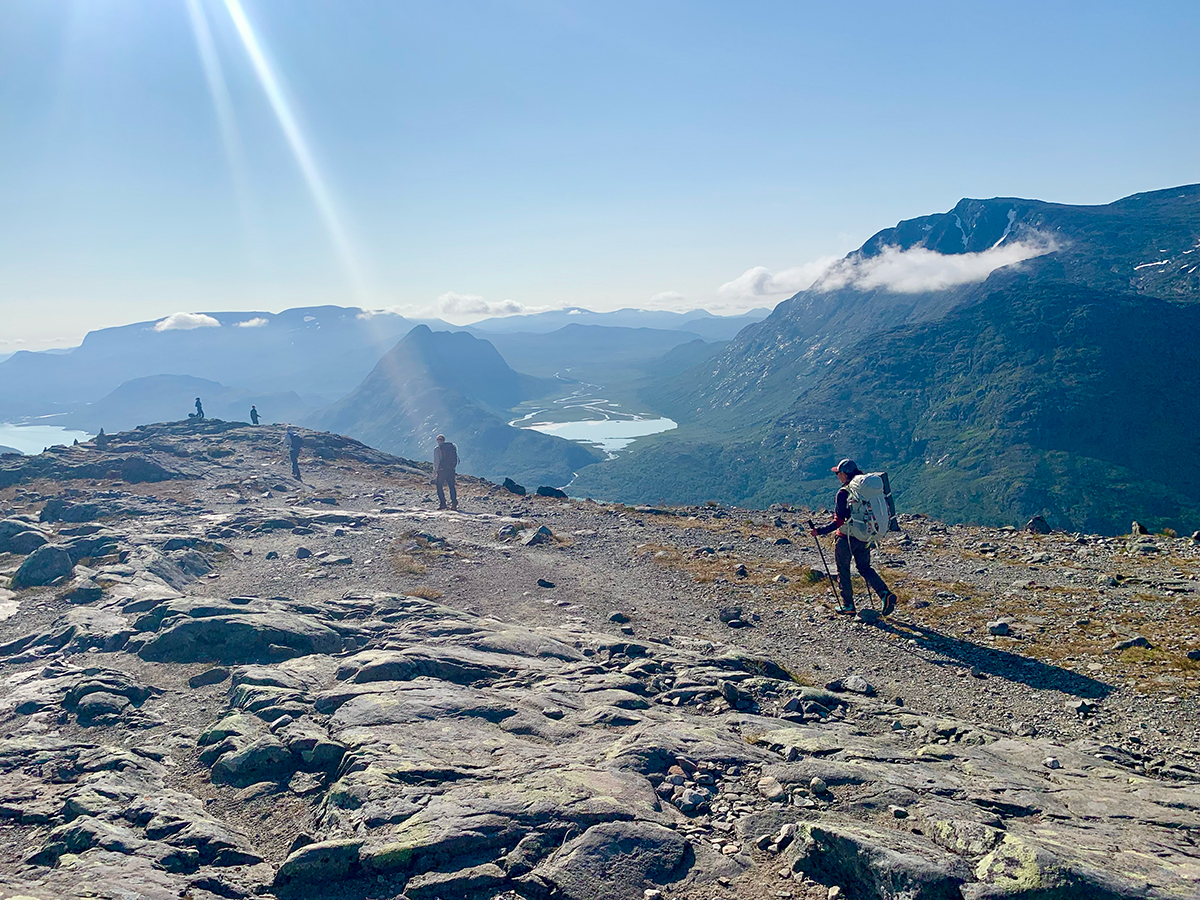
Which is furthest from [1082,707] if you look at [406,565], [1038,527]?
[406,565]

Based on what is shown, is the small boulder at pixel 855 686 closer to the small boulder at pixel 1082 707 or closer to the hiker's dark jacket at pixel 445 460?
the small boulder at pixel 1082 707

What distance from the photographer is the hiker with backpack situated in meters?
16.8

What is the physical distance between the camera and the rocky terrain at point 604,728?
7.52 m

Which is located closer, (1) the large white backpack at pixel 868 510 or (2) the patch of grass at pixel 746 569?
(1) the large white backpack at pixel 868 510

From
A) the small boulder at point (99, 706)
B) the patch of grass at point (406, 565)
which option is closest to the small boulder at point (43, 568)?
the patch of grass at point (406, 565)

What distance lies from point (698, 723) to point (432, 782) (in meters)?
4.53

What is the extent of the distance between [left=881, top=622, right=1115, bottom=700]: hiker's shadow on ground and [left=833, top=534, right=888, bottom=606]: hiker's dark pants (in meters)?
1.12

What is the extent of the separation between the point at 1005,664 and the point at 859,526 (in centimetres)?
432

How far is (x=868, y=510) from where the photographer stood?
1695 centimetres

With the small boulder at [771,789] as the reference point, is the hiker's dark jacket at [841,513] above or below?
above

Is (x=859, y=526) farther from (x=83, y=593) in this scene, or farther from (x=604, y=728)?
(x=83, y=593)

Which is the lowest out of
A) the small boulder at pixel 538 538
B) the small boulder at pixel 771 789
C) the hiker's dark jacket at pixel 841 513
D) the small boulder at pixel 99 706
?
the small boulder at pixel 538 538

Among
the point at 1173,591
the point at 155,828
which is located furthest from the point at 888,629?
the point at 155,828

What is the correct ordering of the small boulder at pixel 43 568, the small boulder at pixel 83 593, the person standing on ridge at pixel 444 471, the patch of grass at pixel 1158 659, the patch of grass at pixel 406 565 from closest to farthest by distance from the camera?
the patch of grass at pixel 1158 659 → the small boulder at pixel 83 593 → the small boulder at pixel 43 568 → the patch of grass at pixel 406 565 → the person standing on ridge at pixel 444 471
